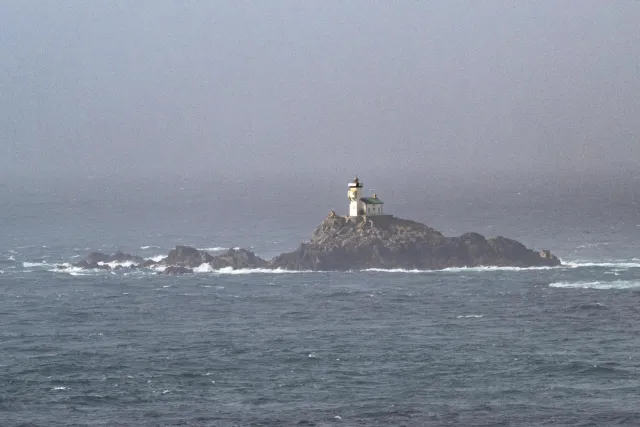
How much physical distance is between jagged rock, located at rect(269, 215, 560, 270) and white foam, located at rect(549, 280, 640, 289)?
16723 millimetres

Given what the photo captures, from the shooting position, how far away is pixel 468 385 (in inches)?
4373

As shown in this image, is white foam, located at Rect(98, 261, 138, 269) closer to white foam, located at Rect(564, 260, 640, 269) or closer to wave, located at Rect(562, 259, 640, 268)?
wave, located at Rect(562, 259, 640, 268)

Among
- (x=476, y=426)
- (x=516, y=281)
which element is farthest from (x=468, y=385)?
(x=516, y=281)

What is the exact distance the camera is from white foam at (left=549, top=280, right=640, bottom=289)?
167m

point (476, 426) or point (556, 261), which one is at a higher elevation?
point (556, 261)

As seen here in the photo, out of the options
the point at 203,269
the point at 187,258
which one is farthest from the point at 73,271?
the point at 203,269

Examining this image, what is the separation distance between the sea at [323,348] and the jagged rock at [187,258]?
286 cm

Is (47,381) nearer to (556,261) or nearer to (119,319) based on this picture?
(119,319)

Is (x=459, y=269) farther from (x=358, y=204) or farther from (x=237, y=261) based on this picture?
(x=237, y=261)

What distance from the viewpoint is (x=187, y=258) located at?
190m

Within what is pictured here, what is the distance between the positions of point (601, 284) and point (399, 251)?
30015 millimetres

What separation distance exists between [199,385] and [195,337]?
23.6 metres

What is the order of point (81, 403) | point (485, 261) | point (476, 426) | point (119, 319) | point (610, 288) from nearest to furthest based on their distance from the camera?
1. point (476, 426)
2. point (81, 403)
3. point (119, 319)
4. point (610, 288)
5. point (485, 261)

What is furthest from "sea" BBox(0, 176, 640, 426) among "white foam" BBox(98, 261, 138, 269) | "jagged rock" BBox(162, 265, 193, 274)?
"white foam" BBox(98, 261, 138, 269)
